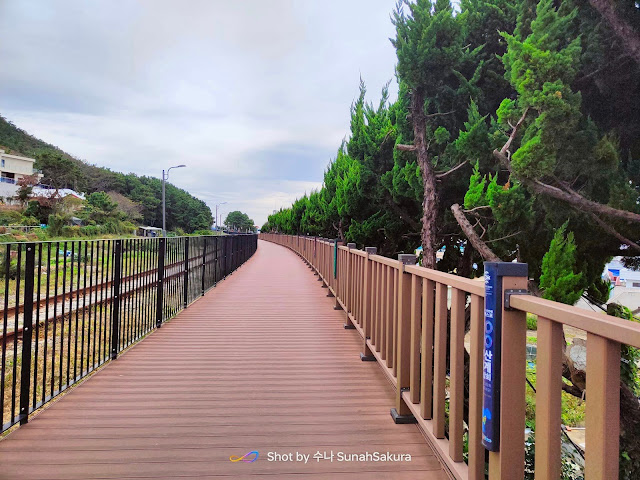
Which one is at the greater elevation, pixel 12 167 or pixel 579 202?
pixel 12 167

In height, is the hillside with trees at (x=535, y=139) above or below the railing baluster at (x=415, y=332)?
above

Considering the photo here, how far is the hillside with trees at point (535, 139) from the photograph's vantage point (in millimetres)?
5535

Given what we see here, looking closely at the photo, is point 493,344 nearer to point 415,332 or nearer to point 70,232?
point 415,332

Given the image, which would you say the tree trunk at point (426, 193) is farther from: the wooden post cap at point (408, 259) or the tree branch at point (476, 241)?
the wooden post cap at point (408, 259)

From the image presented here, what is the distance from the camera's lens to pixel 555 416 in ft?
4.46

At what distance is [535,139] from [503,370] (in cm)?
476

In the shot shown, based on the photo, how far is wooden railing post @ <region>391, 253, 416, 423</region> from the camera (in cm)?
304

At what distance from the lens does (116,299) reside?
4.53 metres

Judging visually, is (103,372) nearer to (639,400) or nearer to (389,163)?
(639,400)

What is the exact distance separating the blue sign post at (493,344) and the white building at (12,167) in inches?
3261

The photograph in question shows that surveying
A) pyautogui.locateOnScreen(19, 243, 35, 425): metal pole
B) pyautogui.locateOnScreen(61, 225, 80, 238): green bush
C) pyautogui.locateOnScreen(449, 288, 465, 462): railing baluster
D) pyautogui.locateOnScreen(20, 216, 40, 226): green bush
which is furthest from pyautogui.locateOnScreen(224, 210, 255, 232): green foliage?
pyautogui.locateOnScreen(449, 288, 465, 462): railing baluster

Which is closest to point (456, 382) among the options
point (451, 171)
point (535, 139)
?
point (535, 139)

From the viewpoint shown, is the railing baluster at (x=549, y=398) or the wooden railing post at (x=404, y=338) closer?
the railing baluster at (x=549, y=398)

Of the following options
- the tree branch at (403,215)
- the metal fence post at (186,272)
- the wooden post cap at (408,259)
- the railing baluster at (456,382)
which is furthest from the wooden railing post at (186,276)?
the tree branch at (403,215)
